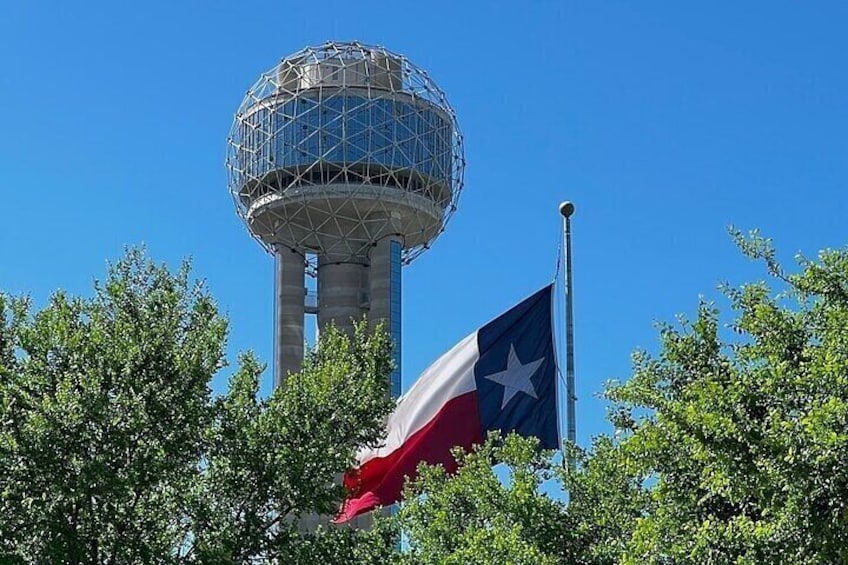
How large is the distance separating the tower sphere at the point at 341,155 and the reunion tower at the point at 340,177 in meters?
0.07

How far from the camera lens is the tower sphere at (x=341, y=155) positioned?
84.3 m

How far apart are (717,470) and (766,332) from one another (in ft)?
8.59

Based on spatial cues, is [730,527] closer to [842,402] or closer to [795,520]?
[795,520]

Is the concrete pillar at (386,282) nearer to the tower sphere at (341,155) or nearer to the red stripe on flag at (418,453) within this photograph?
the tower sphere at (341,155)

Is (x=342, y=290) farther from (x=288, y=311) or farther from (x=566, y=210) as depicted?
(x=566, y=210)

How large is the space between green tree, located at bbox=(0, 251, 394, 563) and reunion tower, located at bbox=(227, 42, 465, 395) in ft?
177

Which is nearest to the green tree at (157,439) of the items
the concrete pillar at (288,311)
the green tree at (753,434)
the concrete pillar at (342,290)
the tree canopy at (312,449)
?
the tree canopy at (312,449)

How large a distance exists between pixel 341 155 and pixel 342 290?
363 inches

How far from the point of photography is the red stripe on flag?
1252 inches

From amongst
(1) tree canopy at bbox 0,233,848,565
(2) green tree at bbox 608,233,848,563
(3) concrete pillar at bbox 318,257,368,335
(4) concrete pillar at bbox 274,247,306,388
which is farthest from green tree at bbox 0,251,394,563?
(3) concrete pillar at bbox 318,257,368,335

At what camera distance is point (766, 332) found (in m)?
18.2

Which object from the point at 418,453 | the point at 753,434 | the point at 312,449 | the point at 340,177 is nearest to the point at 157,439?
the point at 312,449

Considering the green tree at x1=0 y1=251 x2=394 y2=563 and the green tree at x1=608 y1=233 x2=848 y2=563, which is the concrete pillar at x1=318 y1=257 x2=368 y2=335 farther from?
the green tree at x1=608 y1=233 x2=848 y2=563

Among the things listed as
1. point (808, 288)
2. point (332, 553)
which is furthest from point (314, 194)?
point (808, 288)
